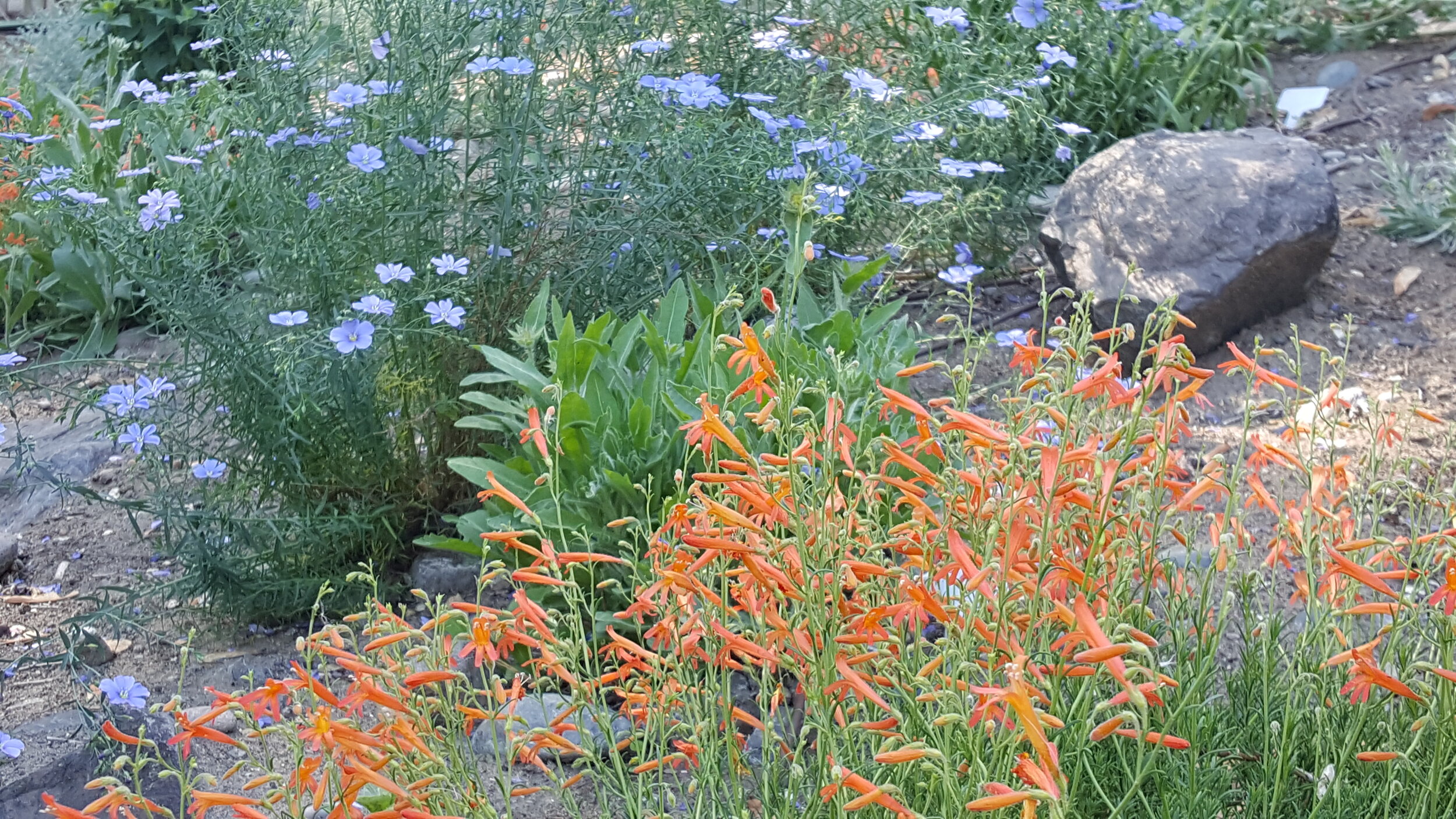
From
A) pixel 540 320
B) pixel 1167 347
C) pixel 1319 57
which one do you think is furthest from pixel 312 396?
pixel 1319 57

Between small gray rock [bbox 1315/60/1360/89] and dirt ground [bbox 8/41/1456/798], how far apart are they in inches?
1.9

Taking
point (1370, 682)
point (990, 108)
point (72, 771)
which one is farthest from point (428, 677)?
point (990, 108)

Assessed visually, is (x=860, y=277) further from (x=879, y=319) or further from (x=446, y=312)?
(x=446, y=312)

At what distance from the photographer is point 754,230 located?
3.55m

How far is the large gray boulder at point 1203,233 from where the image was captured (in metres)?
3.95

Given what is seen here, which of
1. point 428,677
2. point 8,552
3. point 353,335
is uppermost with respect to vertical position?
point 428,677

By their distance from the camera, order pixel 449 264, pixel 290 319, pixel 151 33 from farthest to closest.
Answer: pixel 151 33, pixel 449 264, pixel 290 319

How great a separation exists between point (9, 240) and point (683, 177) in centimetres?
303

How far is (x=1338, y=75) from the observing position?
588cm

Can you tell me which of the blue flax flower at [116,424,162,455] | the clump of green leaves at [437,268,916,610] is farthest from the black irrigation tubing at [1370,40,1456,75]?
the blue flax flower at [116,424,162,455]

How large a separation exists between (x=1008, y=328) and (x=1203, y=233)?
69cm

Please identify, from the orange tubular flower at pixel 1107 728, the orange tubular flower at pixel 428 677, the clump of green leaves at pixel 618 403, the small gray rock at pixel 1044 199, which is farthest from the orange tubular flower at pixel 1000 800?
the small gray rock at pixel 1044 199

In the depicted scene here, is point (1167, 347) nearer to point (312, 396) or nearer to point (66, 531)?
point (312, 396)

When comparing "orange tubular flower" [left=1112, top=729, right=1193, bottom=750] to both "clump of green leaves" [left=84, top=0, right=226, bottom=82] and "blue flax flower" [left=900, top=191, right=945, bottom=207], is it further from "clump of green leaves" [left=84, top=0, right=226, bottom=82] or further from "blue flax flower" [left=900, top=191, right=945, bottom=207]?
"clump of green leaves" [left=84, top=0, right=226, bottom=82]
